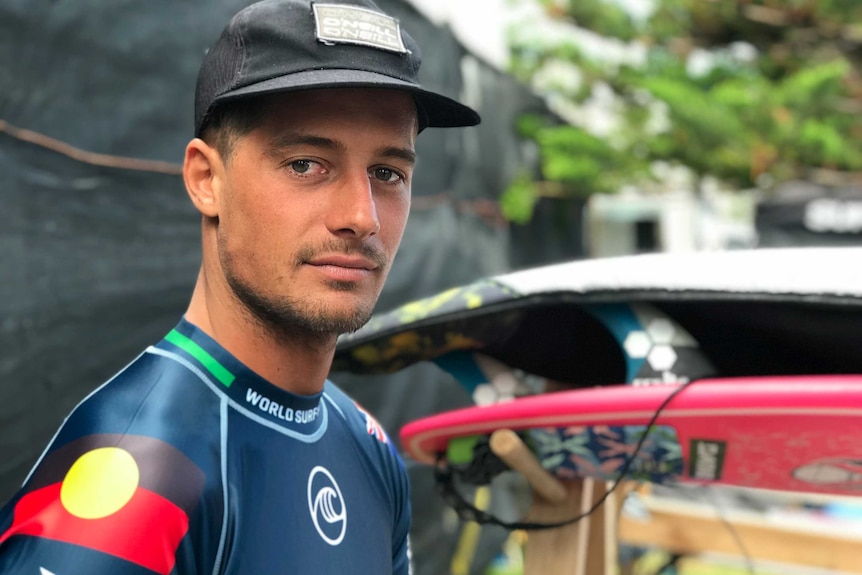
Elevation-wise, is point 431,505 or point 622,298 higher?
point 622,298

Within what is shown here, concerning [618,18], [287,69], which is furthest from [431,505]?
[618,18]

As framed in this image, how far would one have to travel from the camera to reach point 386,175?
4.60ft

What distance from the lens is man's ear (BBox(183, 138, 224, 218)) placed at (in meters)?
1.34

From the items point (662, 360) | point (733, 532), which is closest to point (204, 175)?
point (662, 360)

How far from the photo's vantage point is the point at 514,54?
21.9ft

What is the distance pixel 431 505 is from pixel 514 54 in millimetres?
4199

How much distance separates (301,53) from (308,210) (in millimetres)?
238

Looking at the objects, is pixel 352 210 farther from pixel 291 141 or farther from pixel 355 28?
pixel 355 28

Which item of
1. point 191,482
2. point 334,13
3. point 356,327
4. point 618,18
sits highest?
point 618,18

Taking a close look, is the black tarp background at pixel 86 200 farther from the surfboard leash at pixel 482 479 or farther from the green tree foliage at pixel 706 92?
the green tree foliage at pixel 706 92

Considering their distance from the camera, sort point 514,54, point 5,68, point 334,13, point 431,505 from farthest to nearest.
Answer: point 514,54
point 431,505
point 5,68
point 334,13

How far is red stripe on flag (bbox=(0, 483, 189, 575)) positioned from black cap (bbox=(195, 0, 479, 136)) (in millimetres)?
600

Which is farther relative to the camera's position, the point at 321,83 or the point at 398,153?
the point at 398,153

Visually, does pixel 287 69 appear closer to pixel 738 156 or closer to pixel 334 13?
pixel 334 13
